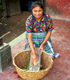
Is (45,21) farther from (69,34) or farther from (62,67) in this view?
(69,34)

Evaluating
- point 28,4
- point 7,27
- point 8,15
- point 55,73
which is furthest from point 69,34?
point 28,4

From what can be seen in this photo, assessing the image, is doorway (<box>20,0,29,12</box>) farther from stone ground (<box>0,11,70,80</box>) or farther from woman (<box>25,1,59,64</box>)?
woman (<box>25,1,59,64</box>)

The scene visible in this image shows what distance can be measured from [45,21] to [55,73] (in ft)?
2.64

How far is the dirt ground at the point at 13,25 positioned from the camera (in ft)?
13.7

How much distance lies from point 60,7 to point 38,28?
2639mm

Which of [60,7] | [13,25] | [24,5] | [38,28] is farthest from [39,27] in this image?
[24,5]

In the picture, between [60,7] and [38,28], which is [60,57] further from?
[60,7]

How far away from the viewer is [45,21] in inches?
90.1

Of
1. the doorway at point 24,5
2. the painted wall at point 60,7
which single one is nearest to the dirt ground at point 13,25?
the doorway at point 24,5

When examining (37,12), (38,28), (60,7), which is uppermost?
(37,12)

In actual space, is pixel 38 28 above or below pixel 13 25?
above

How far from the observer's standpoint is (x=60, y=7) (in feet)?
15.4

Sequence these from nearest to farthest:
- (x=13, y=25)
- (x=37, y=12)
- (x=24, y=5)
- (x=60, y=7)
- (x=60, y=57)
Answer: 1. (x=37, y=12)
2. (x=60, y=57)
3. (x=60, y=7)
4. (x=13, y=25)
5. (x=24, y=5)

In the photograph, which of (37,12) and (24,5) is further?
(24,5)
